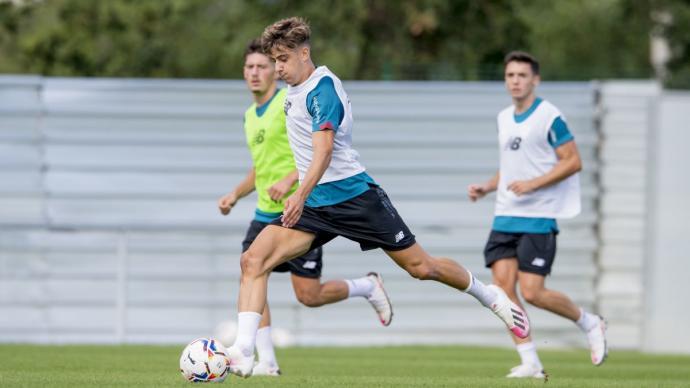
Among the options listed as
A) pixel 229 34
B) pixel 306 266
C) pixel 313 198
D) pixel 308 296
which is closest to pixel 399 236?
pixel 313 198

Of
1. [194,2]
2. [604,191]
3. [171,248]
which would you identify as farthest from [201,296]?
[194,2]

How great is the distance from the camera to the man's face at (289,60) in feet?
24.9

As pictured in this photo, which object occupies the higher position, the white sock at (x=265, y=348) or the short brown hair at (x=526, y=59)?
the short brown hair at (x=526, y=59)

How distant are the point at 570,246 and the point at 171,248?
15.0 feet

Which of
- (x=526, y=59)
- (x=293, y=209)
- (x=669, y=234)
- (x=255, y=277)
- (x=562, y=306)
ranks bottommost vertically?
(x=669, y=234)

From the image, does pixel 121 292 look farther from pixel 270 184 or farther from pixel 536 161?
pixel 536 161

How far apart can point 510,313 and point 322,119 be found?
204cm

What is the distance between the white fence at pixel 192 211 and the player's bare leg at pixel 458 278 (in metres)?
5.98

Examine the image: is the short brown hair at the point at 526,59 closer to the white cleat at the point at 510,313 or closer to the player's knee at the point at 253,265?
the white cleat at the point at 510,313

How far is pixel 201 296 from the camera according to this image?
48.1ft

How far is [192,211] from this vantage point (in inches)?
580

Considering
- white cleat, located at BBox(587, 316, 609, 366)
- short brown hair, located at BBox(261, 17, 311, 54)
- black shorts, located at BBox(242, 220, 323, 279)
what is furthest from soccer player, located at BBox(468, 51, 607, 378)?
short brown hair, located at BBox(261, 17, 311, 54)

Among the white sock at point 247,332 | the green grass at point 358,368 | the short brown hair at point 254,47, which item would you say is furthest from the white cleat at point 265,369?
the short brown hair at point 254,47

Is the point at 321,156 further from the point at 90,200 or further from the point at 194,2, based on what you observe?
the point at 194,2
